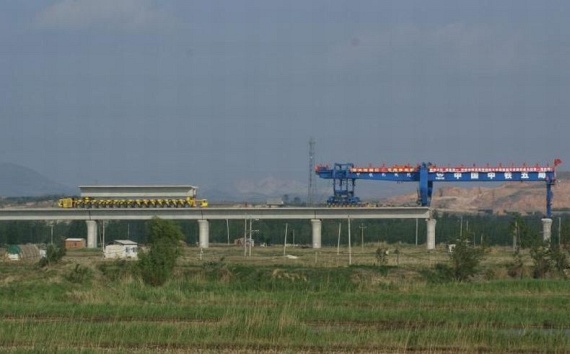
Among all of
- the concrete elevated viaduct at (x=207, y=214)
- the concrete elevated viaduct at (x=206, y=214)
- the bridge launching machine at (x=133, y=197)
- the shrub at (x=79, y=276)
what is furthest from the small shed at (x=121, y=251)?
the shrub at (x=79, y=276)

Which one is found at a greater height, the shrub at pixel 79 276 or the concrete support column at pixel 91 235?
the shrub at pixel 79 276

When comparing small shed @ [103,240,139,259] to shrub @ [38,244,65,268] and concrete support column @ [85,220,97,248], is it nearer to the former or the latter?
shrub @ [38,244,65,268]

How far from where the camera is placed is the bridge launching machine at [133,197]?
9550 centimetres

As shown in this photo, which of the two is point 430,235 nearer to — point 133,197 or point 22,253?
point 133,197

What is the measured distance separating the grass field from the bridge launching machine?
50.5 meters

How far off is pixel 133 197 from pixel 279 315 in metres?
70.1

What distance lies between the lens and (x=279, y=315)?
27891mm

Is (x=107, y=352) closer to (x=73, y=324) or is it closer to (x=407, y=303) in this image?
(x=73, y=324)

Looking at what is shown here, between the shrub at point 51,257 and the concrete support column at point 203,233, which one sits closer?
the shrub at point 51,257

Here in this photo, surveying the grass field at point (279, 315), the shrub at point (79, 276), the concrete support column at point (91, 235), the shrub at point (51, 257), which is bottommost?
the concrete support column at point (91, 235)

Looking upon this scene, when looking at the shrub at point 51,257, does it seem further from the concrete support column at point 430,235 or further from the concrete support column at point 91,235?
the concrete support column at point 430,235

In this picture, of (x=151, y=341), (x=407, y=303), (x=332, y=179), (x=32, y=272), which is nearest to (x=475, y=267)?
→ (x=407, y=303)

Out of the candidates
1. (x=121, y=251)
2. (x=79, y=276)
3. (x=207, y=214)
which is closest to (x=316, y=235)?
(x=207, y=214)

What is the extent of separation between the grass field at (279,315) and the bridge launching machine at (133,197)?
50.5 metres
